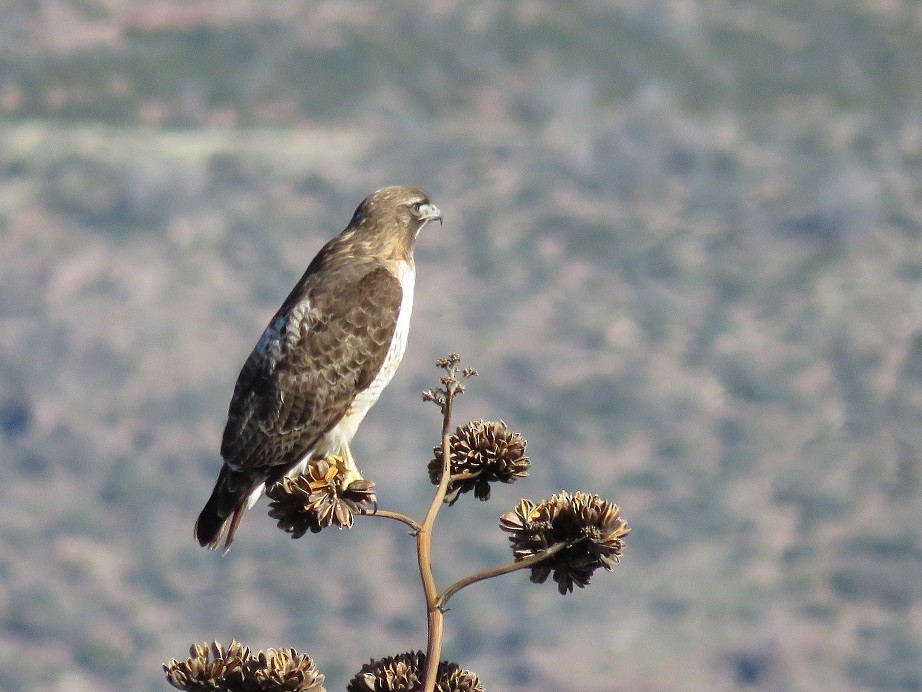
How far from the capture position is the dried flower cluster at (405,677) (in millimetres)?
4238

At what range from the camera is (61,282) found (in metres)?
69.9

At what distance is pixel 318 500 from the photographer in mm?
4523

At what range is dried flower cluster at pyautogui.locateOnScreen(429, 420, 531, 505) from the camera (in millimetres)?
4547

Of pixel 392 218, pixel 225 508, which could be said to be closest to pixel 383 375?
pixel 392 218

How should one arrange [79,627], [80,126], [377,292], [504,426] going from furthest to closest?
[80,126] < [79,627] < [377,292] < [504,426]

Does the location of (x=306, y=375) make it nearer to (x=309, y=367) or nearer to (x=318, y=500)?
(x=309, y=367)

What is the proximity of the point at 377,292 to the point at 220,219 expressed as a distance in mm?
63613

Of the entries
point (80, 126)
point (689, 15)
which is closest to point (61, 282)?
point (80, 126)

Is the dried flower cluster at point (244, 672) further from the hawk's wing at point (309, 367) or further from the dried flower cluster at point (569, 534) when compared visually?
the hawk's wing at point (309, 367)

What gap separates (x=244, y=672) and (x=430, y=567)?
681 millimetres

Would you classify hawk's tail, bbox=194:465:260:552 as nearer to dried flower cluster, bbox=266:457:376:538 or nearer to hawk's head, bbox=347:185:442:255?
hawk's head, bbox=347:185:442:255

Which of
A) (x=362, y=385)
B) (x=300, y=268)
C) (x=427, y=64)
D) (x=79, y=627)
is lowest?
(x=362, y=385)

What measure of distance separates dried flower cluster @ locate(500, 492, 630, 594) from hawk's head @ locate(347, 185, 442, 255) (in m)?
3.49

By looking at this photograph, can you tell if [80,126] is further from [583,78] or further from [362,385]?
[362,385]
